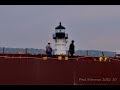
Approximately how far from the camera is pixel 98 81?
2386cm

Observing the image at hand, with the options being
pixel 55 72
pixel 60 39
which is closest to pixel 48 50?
pixel 55 72

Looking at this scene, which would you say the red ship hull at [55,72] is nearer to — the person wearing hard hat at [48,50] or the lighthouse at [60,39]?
the person wearing hard hat at [48,50]

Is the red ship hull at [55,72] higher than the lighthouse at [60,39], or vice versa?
the lighthouse at [60,39]

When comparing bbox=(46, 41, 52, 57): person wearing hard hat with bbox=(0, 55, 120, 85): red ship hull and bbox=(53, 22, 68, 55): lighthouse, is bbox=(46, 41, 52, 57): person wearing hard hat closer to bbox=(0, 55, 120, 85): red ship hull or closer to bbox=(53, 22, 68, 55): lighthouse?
bbox=(0, 55, 120, 85): red ship hull

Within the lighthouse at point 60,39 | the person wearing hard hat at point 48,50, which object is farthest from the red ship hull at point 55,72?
the lighthouse at point 60,39

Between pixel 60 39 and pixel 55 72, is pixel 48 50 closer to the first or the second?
pixel 55 72

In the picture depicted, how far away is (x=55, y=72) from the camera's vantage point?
928 inches

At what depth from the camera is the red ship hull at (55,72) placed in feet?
75.2

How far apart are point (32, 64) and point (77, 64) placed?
7.58 ft

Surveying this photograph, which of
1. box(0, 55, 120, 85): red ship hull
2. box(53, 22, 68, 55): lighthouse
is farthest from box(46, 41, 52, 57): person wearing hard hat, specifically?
box(53, 22, 68, 55): lighthouse
